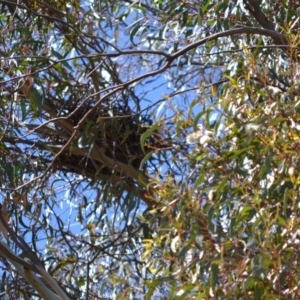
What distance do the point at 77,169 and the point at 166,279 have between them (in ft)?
6.27

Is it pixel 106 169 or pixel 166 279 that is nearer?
pixel 166 279

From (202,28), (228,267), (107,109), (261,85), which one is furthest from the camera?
(202,28)

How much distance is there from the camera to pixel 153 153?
2.73 metres

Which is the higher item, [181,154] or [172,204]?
[181,154]

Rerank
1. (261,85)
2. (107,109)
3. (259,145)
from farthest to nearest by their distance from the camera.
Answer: (107,109) < (261,85) < (259,145)

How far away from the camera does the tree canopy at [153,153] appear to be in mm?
1888

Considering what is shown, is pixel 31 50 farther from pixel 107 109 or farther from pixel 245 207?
pixel 245 207

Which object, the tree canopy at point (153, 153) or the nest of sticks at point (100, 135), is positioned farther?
the nest of sticks at point (100, 135)

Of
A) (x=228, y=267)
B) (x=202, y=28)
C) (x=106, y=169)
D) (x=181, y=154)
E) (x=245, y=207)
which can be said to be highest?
(x=202, y=28)

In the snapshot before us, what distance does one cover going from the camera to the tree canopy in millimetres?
1888

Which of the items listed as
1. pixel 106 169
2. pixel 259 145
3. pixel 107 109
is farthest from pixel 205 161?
pixel 106 169

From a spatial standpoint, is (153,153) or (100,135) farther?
(100,135)

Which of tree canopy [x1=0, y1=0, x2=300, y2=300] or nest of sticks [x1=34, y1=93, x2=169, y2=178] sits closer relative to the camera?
tree canopy [x1=0, y1=0, x2=300, y2=300]

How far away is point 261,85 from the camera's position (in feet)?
7.49
